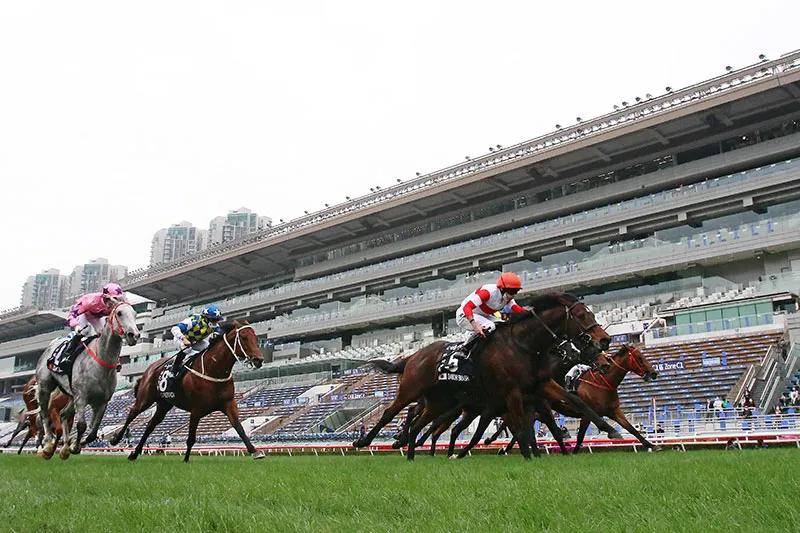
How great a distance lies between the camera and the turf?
3283mm

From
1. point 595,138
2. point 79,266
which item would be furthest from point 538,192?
point 79,266

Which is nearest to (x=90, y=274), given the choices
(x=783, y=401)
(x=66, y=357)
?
(x=66, y=357)

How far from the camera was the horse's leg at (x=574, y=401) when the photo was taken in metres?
8.94

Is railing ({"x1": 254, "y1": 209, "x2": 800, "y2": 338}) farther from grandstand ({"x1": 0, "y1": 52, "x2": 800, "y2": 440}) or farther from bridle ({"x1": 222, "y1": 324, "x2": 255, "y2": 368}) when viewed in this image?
bridle ({"x1": 222, "y1": 324, "x2": 255, "y2": 368})

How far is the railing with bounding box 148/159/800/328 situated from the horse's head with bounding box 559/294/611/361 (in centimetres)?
3099

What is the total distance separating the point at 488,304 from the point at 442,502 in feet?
21.1

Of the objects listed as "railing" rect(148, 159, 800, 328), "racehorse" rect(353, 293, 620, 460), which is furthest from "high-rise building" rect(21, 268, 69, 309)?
"racehorse" rect(353, 293, 620, 460)

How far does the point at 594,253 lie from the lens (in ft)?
130

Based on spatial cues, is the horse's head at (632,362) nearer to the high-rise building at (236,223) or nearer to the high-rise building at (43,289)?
the high-rise building at (236,223)

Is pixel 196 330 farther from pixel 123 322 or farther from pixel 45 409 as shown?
pixel 45 409

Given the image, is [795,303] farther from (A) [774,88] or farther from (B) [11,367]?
(B) [11,367]

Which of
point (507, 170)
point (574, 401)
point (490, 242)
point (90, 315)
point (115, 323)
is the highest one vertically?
point (507, 170)

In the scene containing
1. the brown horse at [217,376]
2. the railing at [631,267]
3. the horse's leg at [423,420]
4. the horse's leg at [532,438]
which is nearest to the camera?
the horse's leg at [532,438]

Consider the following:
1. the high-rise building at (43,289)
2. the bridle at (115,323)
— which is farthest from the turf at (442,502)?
the high-rise building at (43,289)
